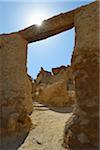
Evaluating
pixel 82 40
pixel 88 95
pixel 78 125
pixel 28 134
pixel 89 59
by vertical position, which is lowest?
pixel 28 134

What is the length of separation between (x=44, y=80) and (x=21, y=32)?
1447cm

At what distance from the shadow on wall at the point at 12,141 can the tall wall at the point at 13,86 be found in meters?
0.08

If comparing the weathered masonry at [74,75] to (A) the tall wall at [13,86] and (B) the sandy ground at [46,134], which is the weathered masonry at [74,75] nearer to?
(A) the tall wall at [13,86]

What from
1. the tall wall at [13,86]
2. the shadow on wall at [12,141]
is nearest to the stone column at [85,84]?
the shadow on wall at [12,141]

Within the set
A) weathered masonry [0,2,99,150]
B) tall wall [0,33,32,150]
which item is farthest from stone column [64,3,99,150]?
tall wall [0,33,32,150]

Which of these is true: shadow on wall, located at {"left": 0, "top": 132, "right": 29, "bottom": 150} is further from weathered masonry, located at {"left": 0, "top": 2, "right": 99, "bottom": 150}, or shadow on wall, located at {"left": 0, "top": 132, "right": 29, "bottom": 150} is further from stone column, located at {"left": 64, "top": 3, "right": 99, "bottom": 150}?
stone column, located at {"left": 64, "top": 3, "right": 99, "bottom": 150}

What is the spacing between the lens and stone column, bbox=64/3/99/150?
5.12 metres

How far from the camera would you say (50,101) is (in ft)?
35.9

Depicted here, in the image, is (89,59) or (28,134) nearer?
(89,59)

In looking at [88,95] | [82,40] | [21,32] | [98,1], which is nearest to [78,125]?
[88,95]

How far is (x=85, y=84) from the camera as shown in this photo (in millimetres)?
5656

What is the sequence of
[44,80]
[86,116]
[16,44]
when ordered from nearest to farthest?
[86,116] < [16,44] < [44,80]

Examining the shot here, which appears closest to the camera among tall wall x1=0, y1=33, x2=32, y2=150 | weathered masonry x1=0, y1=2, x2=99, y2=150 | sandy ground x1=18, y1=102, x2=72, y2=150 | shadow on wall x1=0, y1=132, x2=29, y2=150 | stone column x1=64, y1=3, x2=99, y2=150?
stone column x1=64, y1=3, x2=99, y2=150

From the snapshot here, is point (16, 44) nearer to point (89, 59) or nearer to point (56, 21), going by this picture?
point (56, 21)
